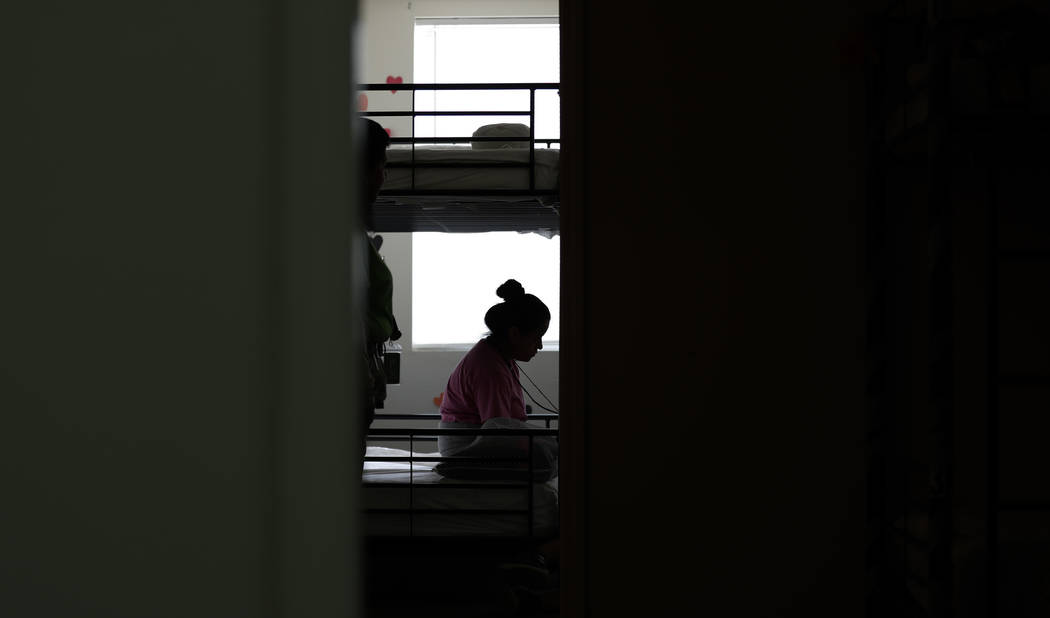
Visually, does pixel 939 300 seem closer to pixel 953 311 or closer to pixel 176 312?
pixel 953 311

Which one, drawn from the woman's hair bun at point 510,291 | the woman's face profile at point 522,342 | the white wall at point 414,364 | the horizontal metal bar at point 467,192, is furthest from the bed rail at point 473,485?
the white wall at point 414,364

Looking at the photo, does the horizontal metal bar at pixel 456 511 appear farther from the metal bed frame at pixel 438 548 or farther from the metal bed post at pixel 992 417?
the metal bed post at pixel 992 417

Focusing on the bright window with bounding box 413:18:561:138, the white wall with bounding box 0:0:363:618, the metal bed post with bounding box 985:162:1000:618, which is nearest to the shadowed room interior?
the metal bed post with bounding box 985:162:1000:618

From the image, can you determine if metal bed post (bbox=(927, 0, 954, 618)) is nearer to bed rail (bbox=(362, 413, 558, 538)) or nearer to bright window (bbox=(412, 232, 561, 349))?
bed rail (bbox=(362, 413, 558, 538))

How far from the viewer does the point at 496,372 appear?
2.09 meters

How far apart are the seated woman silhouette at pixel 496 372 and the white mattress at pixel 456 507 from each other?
15cm

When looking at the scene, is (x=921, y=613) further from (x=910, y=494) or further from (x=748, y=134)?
(x=748, y=134)

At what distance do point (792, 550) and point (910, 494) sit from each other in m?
0.22

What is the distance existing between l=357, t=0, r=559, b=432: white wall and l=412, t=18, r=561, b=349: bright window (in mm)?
41

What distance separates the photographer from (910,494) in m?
1.25

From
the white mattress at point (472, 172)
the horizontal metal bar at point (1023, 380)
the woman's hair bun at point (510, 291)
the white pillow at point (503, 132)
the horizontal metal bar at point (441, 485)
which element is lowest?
the horizontal metal bar at point (441, 485)

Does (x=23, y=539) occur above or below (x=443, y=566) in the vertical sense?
above

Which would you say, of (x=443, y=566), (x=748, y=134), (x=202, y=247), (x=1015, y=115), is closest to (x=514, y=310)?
(x=443, y=566)

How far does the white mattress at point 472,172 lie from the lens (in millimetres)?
1934
